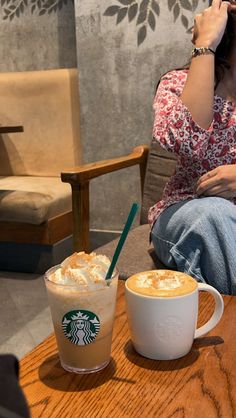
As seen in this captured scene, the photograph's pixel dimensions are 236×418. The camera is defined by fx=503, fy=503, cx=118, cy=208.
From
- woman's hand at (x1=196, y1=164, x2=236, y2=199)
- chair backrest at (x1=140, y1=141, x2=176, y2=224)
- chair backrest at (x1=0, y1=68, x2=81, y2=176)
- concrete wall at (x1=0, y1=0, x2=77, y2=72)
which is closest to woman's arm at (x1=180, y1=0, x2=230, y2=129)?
woman's hand at (x1=196, y1=164, x2=236, y2=199)

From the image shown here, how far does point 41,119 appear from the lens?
3.39m

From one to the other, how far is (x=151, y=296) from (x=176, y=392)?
0.14 m

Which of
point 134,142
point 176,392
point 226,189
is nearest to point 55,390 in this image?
point 176,392

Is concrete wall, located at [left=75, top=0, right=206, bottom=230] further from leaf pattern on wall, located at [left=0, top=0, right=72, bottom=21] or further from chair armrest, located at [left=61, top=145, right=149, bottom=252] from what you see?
chair armrest, located at [left=61, top=145, right=149, bottom=252]

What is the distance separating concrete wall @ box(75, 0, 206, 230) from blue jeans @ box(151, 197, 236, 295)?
5.91 feet

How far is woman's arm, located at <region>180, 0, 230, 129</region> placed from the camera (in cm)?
136

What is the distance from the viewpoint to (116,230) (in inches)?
131

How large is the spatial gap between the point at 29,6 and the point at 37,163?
3.60 ft

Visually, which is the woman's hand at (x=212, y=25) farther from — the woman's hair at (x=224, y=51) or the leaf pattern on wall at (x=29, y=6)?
the leaf pattern on wall at (x=29, y=6)

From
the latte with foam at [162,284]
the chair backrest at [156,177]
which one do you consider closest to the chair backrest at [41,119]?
the chair backrest at [156,177]

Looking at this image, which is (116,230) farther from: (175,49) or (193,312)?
(193,312)

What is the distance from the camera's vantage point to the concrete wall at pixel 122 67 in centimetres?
289

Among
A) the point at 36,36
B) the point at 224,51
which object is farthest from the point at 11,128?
the point at 224,51

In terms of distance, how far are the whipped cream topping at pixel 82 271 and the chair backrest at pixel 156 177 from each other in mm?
1217
